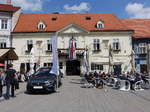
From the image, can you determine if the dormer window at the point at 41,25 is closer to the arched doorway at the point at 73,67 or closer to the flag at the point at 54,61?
the arched doorway at the point at 73,67

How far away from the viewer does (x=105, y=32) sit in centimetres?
3491

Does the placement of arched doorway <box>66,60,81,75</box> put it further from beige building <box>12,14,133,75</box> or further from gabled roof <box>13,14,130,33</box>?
gabled roof <box>13,14,130,33</box>

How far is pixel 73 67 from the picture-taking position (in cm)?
3538

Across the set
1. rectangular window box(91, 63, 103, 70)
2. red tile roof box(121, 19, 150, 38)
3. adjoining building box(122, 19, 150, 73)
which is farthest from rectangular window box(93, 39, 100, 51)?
red tile roof box(121, 19, 150, 38)

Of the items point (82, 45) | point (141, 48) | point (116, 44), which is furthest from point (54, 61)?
point (141, 48)

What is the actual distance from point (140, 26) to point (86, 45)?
12602 millimetres

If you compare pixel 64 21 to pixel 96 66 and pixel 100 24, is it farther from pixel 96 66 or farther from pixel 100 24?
pixel 96 66

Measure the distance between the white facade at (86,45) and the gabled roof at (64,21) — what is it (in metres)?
1.01

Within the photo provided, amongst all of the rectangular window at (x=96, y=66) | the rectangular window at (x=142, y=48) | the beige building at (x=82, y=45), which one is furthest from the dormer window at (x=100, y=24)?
the rectangular window at (x=142, y=48)

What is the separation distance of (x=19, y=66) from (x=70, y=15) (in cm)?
1374

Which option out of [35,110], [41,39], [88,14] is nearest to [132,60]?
[88,14]

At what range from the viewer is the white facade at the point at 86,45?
3469cm

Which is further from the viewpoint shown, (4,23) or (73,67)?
(73,67)

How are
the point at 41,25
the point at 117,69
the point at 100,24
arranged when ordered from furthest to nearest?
the point at 41,25 < the point at 100,24 < the point at 117,69
